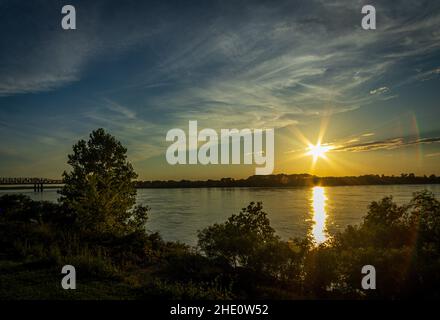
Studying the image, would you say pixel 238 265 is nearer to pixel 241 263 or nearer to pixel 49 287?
pixel 241 263

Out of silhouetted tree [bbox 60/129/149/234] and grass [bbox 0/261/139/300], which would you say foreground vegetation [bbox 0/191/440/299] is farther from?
silhouetted tree [bbox 60/129/149/234]

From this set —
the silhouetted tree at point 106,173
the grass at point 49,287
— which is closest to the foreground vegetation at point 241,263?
the grass at point 49,287

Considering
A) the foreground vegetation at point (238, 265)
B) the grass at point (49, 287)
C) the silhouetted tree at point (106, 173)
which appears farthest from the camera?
the silhouetted tree at point (106, 173)

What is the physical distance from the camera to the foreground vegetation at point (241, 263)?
1030cm

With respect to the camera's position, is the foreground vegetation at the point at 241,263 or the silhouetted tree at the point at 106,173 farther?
the silhouetted tree at the point at 106,173

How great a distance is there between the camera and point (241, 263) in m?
14.3

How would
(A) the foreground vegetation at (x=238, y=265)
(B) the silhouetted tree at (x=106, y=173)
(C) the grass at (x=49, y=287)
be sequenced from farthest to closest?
(B) the silhouetted tree at (x=106, y=173) → (A) the foreground vegetation at (x=238, y=265) → (C) the grass at (x=49, y=287)

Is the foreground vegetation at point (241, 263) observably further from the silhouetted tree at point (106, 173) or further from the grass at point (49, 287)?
the silhouetted tree at point (106, 173)

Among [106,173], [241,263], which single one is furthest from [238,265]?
[106,173]

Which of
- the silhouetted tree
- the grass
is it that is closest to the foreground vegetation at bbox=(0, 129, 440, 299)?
the grass

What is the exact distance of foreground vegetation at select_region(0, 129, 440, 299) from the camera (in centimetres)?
1030
